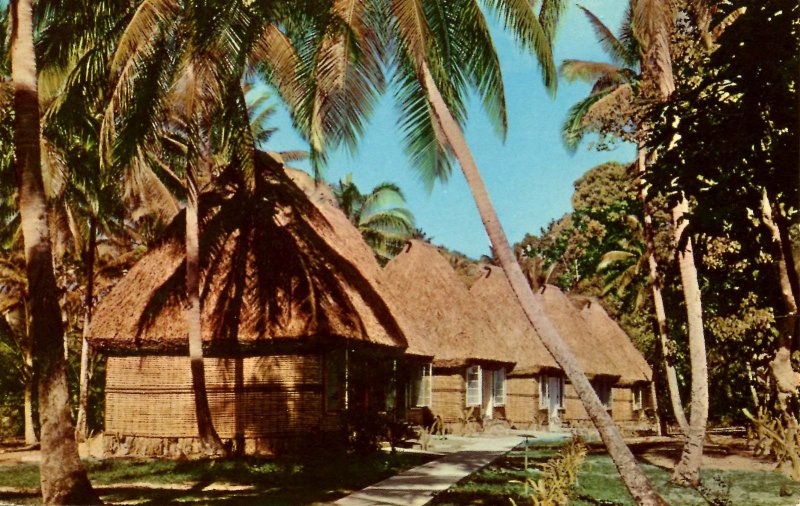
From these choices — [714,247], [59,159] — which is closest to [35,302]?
[59,159]

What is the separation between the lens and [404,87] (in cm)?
1178

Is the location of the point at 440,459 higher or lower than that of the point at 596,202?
lower

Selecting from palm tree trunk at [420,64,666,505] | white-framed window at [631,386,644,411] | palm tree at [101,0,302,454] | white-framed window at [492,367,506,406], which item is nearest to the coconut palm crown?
white-framed window at [492,367,506,406]

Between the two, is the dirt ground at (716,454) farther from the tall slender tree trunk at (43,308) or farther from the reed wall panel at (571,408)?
the tall slender tree trunk at (43,308)

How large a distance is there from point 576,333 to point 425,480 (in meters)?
22.2

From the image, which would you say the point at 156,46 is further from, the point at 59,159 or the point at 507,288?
the point at 507,288

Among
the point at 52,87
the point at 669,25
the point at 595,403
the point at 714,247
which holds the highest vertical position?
the point at 669,25

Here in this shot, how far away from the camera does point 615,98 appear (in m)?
22.3

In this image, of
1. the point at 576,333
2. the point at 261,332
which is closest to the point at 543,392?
the point at 576,333

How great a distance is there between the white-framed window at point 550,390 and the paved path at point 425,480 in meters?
11.2

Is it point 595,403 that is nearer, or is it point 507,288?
point 595,403

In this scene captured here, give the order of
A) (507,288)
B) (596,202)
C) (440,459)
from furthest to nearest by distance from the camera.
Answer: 1. (596,202)
2. (507,288)
3. (440,459)

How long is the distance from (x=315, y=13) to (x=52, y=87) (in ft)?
20.4

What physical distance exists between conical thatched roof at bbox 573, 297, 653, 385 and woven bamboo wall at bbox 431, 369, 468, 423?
42.9 ft
